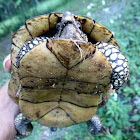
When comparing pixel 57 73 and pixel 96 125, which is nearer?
pixel 57 73

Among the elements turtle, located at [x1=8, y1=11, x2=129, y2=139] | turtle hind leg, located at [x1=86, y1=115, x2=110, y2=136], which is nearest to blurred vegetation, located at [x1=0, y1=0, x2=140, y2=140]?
turtle hind leg, located at [x1=86, y1=115, x2=110, y2=136]

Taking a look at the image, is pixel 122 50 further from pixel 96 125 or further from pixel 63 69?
pixel 63 69

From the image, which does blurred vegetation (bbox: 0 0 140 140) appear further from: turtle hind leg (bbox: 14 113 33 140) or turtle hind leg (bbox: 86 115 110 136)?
turtle hind leg (bbox: 14 113 33 140)

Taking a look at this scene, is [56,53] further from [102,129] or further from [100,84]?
[102,129]

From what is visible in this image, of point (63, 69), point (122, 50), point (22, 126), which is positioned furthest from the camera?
point (122, 50)

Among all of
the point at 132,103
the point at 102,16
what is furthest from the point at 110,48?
the point at 102,16

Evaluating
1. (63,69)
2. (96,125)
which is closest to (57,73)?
(63,69)
